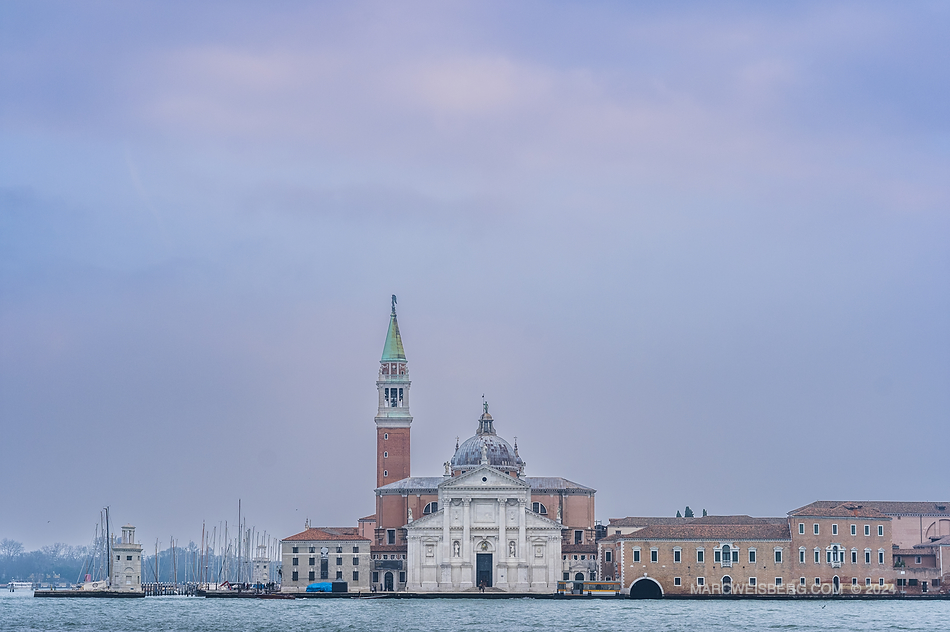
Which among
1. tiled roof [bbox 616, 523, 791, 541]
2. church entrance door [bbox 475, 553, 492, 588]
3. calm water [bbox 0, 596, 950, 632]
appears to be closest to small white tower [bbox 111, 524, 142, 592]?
calm water [bbox 0, 596, 950, 632]

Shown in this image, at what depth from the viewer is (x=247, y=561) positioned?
4587 inches

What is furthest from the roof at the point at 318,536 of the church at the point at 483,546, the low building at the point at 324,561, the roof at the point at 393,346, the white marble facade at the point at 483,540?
the roof at the point at 393,346

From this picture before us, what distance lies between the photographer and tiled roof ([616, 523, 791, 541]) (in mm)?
81438

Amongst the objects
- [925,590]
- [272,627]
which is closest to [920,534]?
[925,590]

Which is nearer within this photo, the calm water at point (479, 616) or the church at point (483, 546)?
the calm water at point (479, 616)

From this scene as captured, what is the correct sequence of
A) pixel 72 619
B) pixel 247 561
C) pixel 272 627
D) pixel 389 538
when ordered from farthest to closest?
1. pixel 247 561
2. pixel 389 538
3. pixel 72 619
4. pixel 272 627

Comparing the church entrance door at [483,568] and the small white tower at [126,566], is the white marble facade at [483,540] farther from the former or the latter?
the small white tower at [126,566]

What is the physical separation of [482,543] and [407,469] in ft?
42.1

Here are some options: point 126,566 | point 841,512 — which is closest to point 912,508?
point 841,512

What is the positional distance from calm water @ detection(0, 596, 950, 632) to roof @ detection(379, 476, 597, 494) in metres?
11.0

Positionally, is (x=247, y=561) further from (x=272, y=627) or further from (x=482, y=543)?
(x=272, y=627)

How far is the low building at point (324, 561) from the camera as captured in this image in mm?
88625

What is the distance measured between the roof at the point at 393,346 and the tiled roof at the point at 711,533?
25126 mm

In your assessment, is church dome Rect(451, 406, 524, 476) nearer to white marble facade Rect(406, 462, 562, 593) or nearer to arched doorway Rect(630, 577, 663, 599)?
white marble facade Rect(406, 462, 562, 593)
